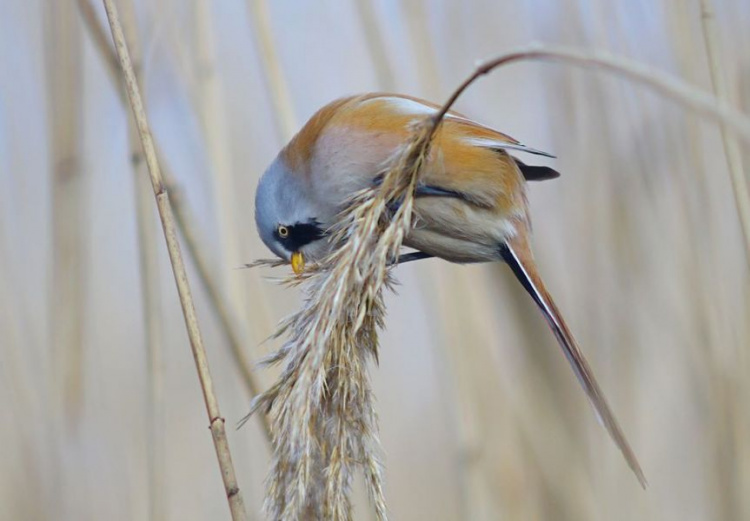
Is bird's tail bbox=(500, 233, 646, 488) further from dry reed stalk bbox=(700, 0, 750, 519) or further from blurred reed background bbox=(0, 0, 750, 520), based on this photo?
dry reed stalk bbox=(700, 0, 750, 519)

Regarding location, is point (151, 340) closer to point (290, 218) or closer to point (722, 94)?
point (290, 218)

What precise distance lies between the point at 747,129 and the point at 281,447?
1.83 feet

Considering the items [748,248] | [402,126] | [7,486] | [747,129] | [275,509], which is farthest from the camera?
[7,486]

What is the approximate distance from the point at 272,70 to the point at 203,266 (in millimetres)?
406

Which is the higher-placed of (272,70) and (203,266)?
(272,70)

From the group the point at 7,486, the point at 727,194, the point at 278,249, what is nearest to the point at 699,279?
the point at 727,194

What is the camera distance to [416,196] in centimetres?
125

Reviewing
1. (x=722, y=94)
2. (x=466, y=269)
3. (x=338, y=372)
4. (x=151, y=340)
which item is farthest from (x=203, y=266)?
(x=722, y=94)

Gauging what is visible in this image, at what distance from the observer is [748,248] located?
1.03 metres

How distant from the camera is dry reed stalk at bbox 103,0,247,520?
0.81 m

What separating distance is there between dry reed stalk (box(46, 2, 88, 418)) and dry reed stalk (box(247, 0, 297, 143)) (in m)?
0.30

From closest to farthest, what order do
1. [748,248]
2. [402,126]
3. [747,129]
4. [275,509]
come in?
[747,129]
[275,509]
[748,248]
[402,126]

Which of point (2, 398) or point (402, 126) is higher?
point (402, 126)

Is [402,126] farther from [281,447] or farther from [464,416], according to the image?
[281,447]
